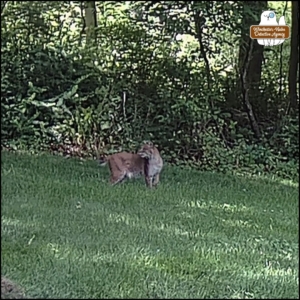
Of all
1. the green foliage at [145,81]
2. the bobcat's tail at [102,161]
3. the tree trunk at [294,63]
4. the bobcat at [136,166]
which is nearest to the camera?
the bobcat at [136,166]

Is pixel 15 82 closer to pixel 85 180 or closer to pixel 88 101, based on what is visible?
pixel 88 101

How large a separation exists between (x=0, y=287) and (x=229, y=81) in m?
4.38

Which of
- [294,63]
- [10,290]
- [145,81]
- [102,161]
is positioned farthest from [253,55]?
[10,290]

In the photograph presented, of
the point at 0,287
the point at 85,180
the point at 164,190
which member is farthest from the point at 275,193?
the point at 0,287

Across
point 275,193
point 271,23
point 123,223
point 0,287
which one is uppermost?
point 271,23

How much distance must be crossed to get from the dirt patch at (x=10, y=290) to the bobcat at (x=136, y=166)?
214 cm

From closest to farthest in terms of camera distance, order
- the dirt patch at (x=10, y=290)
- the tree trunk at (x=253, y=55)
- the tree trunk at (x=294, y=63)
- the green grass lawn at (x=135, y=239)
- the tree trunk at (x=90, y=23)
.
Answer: the dirt patch at (x=10, y=290)
the green grass lawn at (x=135, y=239)
the tree trunk at (x=253, y=55)
the tree trunk at (x=90, y=23)
the tree trunk at (x=294, y=63)

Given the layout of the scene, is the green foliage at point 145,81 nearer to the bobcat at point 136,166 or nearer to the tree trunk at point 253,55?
the tree trunk at point 253,55

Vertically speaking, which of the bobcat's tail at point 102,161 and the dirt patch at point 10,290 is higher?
the dirt patch at point 10,290

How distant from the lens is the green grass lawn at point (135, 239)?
2.54m

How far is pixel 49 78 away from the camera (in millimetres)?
5781

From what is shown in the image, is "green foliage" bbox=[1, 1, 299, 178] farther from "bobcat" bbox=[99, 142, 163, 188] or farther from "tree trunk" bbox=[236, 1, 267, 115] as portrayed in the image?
"bobcat" bbox=[99, 142, 163, 188]

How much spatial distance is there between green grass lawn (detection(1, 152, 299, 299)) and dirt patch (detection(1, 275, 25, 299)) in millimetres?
37

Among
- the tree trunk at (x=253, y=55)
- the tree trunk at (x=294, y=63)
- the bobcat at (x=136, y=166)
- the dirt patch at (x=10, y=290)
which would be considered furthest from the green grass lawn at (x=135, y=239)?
the tree trunk at (x=294, y=63)
